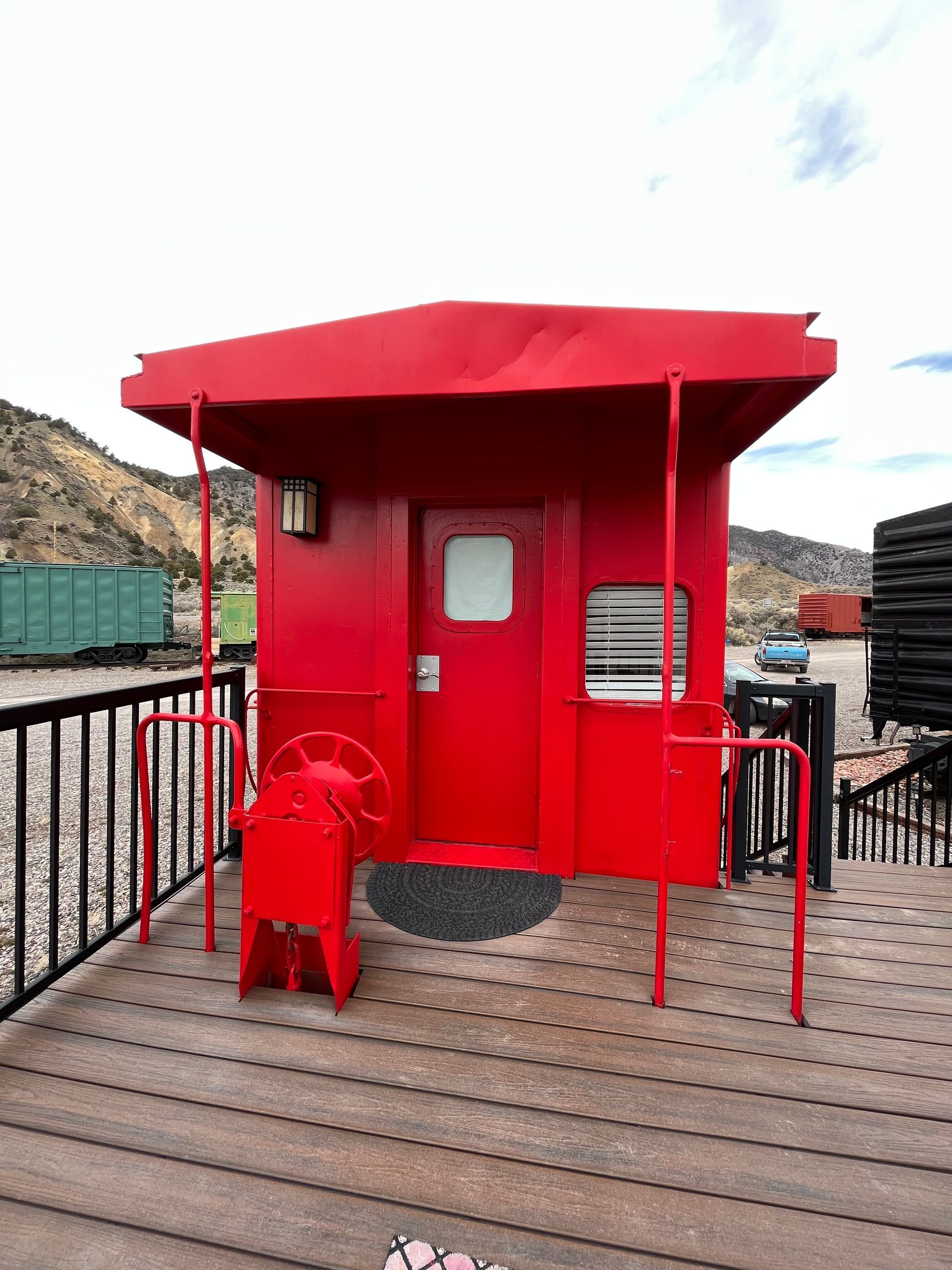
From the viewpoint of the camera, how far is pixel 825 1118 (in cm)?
150

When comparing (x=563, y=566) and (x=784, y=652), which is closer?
(x=563, y=566)

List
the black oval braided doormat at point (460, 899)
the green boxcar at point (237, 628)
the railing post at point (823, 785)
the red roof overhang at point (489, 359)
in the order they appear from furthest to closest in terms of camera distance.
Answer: the green boxcar at point (237, 628)
the railing post at point (823, 785)
the black oval braided doormat at point (460, 899)
the red roof overhang at point (489, 359)

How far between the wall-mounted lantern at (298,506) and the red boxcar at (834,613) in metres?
31.4

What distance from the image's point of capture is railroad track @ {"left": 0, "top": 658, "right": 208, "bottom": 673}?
15227mm

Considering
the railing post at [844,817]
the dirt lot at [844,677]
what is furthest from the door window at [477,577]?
the railing post at [844,817]

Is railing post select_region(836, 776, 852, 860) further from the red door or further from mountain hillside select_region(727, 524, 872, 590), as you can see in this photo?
mountain hillside select_region(727, 524, 872, 590)

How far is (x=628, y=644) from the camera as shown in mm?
2887

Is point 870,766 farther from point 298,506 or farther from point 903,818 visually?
point 298,506

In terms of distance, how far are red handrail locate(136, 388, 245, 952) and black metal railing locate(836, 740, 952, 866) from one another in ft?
11.9

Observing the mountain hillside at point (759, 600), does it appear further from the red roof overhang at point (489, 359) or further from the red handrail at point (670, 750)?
the red roof overhang at point (489, 359)

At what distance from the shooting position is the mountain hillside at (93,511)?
98.4 ft

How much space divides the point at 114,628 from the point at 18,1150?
17.4 meters

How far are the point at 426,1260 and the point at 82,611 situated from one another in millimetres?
18380

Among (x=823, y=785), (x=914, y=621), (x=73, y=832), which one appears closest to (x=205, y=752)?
(x=823, y=785)
